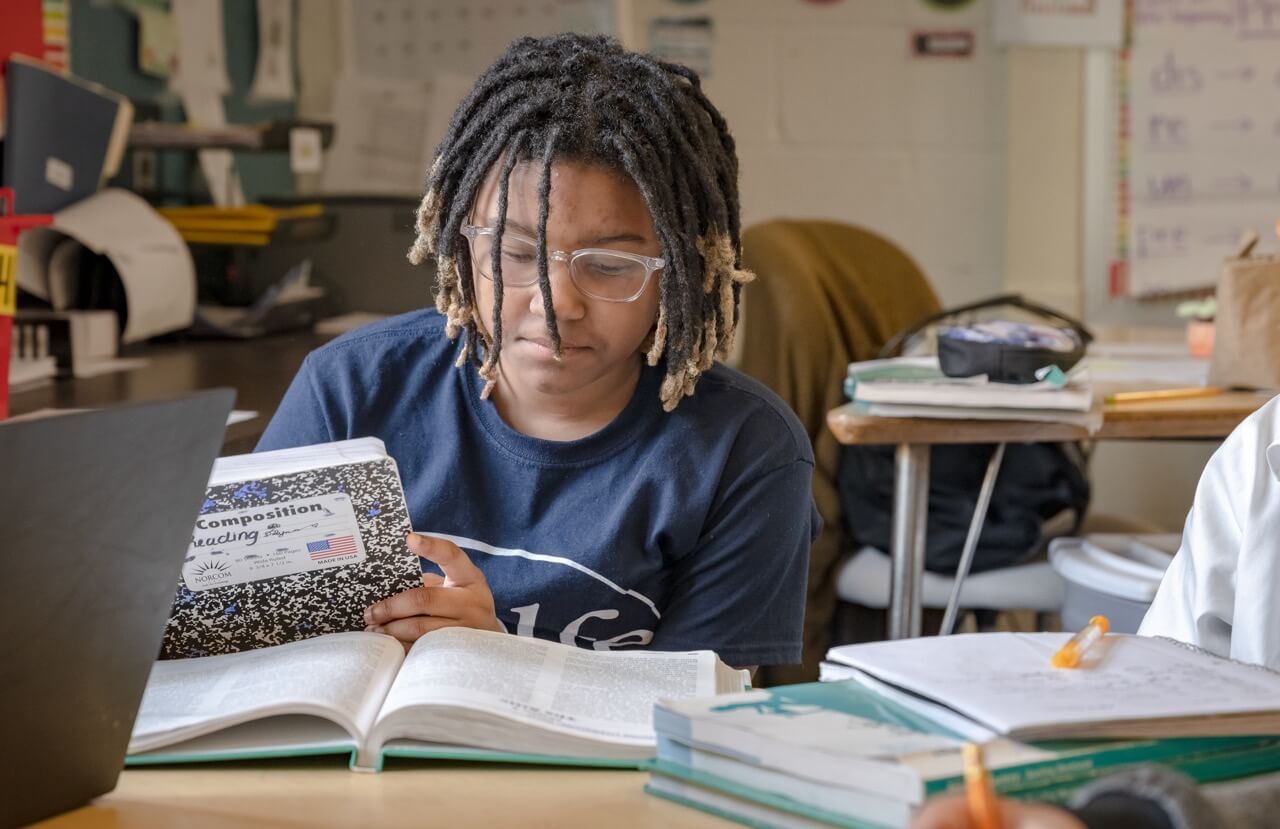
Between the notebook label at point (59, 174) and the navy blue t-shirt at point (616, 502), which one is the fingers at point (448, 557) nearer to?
the navy blue t-shirt at point (616, 502)

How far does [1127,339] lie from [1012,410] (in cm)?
124

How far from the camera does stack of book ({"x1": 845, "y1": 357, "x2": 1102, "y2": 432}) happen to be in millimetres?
1891

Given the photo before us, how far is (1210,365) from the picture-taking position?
2.14 meters

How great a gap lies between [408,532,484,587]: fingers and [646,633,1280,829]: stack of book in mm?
327

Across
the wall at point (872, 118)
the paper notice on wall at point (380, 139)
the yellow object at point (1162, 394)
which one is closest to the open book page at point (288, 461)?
the yellow object at point (1162, 394)

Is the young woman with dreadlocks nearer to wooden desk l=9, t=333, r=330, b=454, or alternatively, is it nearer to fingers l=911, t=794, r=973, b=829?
wooden desk l=9, t=333, r=330, b=454

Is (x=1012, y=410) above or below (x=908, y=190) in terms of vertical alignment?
below

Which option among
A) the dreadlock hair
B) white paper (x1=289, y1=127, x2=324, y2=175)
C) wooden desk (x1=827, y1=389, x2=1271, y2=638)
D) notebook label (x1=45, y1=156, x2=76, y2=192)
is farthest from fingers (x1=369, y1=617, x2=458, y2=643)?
white paper (x1=289, y1=127, x2=324, y2=175)

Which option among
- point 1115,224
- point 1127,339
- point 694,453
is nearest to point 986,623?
point 1127,339

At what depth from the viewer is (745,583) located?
124 cm

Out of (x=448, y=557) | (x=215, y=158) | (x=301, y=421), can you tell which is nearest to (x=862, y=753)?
(x=448, y=557)

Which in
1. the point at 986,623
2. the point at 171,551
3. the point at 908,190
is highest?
the point at 908,190

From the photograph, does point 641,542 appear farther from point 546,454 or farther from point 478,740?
point 478,740

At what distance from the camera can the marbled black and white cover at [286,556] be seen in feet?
3.28
